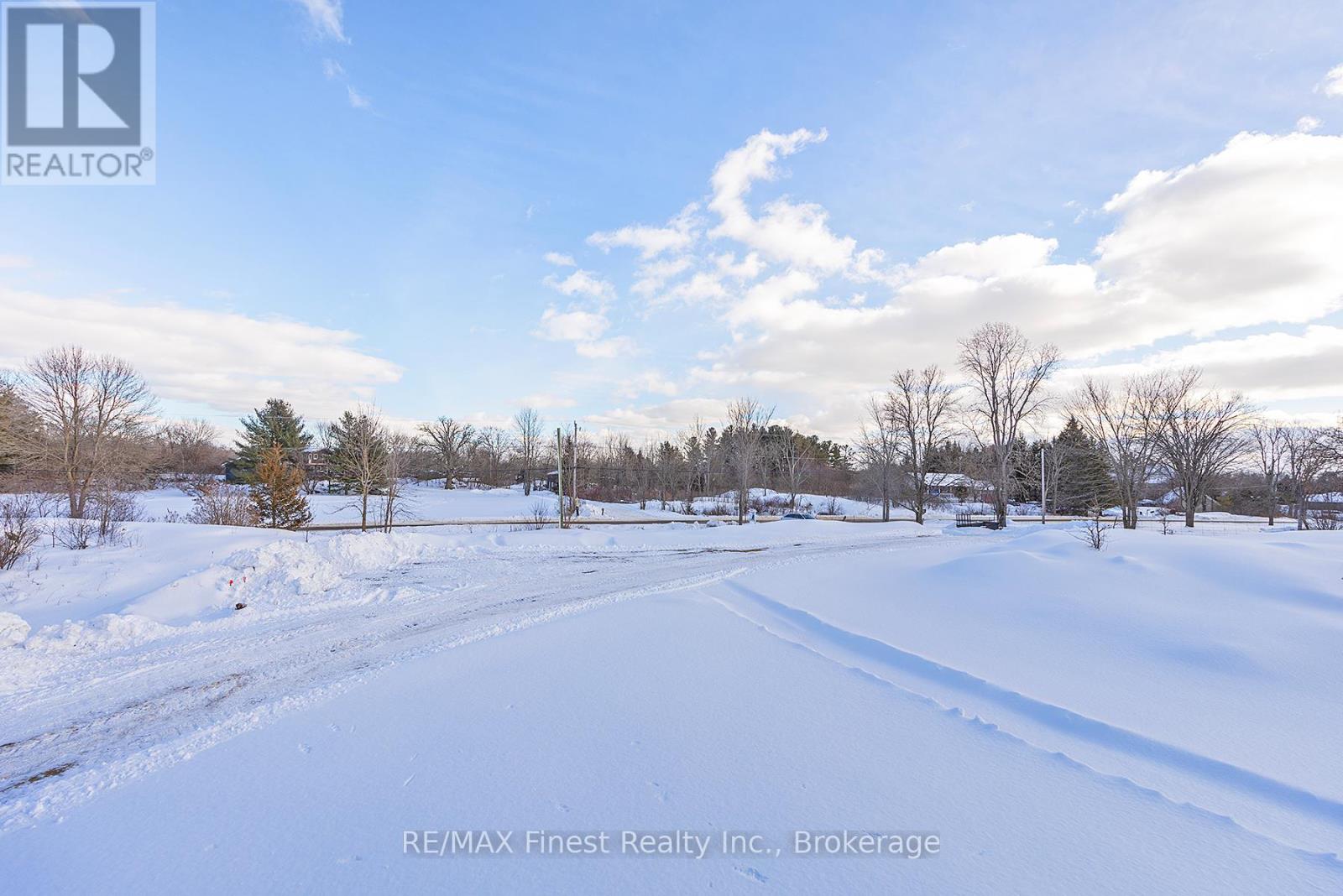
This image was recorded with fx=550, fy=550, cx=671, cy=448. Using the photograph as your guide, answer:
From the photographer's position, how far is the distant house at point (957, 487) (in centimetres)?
4986

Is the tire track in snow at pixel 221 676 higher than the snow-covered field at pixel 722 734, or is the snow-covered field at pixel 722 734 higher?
the snow-covered field at pixel 722 734

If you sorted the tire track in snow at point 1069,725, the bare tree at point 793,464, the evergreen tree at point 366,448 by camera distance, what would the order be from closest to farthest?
1. the tire track in snow at point 1069,725
2. the evergreen tree at point 366,448
3. the bare tree at point 793,464

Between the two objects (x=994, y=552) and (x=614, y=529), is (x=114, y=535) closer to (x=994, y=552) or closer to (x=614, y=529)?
(x=614, y=529)

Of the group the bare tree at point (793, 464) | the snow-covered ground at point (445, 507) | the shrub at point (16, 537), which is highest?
the bare tree at point (793, 464)

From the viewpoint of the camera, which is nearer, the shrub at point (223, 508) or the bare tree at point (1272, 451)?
the shrub at point (223, 508)

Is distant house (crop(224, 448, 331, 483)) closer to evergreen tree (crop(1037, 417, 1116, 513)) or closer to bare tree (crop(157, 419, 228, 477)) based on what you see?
bare tree (crop(157, 419, 228, 477))

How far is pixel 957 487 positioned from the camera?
175ft

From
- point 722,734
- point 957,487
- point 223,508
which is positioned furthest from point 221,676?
point 957,487

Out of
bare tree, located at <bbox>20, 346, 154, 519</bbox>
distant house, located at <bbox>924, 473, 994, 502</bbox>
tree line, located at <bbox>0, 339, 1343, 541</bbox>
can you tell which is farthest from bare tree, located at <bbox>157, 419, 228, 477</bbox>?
distant house, located at <bbox>924, 473, 994, 502</bbox>

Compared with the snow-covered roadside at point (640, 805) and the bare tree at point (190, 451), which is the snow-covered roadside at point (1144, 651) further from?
the bare tree at point (190, 451)

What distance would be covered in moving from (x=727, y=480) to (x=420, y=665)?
145 feet

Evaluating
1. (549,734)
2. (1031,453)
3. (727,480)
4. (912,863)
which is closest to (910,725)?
(912,863)

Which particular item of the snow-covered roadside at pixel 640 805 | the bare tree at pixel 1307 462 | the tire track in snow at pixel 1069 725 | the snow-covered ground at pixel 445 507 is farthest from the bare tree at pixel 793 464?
the snow-covered roadside at pixel 640 805

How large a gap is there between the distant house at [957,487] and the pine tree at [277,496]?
46.0 meters
